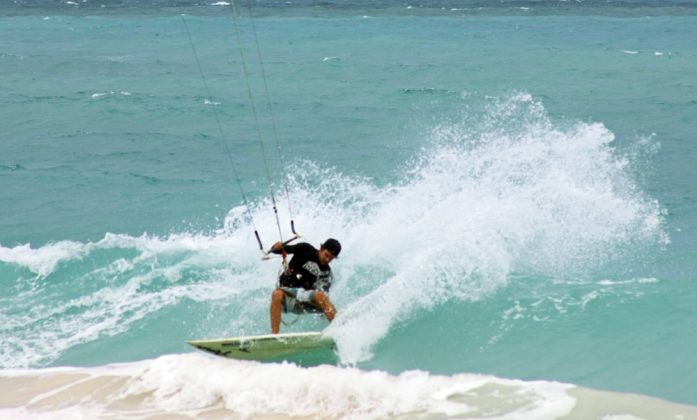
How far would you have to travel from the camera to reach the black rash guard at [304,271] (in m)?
11.1

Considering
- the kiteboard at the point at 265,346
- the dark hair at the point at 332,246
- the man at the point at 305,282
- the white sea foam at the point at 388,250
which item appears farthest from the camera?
the white sea foam at the point at 388,250

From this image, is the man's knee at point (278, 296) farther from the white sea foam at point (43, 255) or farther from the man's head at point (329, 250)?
the white sea foam at point (43, 255)

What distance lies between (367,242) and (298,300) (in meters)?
3.19

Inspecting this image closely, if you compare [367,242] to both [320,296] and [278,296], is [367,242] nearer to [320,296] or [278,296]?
[320,296]

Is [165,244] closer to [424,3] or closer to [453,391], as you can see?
[453,391]

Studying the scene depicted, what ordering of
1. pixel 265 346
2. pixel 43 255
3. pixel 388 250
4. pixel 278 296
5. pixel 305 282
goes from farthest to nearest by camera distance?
pixel 43 255 → pixel 388 250 → pixel 305 282 → pixel 278 296 → pixel 265 346

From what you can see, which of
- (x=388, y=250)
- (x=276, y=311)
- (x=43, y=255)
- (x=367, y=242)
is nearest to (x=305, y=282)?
(x=276, y=311)

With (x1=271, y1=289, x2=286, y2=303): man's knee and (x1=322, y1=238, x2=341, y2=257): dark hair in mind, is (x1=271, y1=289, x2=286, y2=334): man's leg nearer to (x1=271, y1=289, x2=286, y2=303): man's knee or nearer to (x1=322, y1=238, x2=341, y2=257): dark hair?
(x1=271, y1=289, x2=286, y2=303): man's knee

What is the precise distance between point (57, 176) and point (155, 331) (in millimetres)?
8754

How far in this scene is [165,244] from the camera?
15.5m

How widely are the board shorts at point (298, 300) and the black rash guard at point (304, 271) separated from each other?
2.3 inches

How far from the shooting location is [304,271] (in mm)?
11094

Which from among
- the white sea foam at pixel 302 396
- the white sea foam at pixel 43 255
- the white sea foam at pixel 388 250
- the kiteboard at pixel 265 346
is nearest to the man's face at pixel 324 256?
the white sea foam at pixel 388 250

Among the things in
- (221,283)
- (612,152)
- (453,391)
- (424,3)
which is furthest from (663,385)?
(424,3)
